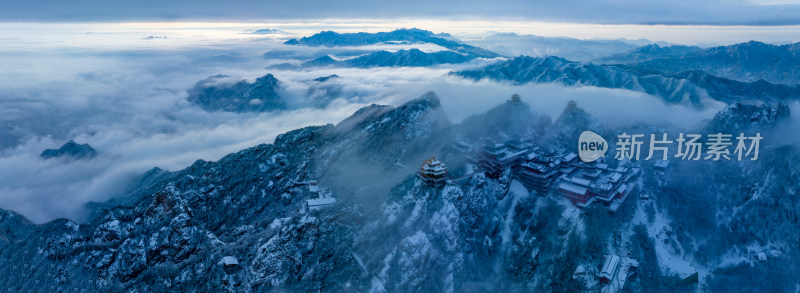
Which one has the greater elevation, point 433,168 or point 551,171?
point 433,168

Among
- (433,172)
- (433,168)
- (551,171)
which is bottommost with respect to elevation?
(551,171)

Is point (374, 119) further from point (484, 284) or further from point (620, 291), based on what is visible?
point (620, 291)

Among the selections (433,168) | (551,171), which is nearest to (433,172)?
(433,168)

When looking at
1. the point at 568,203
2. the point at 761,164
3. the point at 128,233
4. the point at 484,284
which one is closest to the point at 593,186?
the point at 568,203

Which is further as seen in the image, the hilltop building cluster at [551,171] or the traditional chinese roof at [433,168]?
the hilltop building cluster at [551,171]

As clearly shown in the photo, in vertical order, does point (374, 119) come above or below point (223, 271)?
above

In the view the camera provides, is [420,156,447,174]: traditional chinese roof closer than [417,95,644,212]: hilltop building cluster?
Yes

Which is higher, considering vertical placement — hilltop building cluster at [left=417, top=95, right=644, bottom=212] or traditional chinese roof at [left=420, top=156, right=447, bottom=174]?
traditional chinese roof at [left=420, top=156, right=447, bottom=174]

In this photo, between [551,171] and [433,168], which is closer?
[433,168]

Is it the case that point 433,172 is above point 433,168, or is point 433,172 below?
below

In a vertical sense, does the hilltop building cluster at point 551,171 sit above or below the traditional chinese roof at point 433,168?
below

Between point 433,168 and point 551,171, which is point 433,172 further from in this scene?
point 551,171
